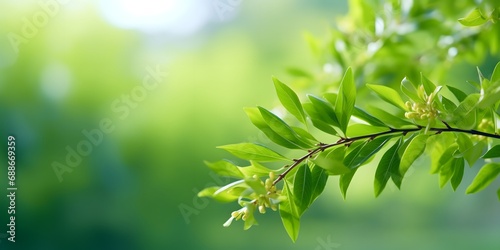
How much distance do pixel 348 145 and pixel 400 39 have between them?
337mm

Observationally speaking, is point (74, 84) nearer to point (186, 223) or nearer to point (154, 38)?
point (154, 38)

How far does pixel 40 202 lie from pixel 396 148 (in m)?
1.81

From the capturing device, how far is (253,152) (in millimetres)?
362

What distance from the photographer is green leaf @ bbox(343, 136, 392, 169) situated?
0.34 metres

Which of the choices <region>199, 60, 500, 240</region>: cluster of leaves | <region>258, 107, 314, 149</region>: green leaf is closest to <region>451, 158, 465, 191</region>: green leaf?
<region>199, 60, 500, 240</region>: cluster of leaves

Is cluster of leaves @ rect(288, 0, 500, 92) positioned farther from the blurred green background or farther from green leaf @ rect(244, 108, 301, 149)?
the blurred green background

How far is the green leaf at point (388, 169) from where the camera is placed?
1.11 feet

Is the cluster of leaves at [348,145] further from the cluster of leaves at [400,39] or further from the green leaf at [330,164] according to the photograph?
the cluster of leaves at [400,39]

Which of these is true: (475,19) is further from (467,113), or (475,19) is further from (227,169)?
(227,169)

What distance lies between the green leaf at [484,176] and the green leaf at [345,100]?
0.12 m

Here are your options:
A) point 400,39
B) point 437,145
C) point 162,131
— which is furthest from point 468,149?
point 162,131

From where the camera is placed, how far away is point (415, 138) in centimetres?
32

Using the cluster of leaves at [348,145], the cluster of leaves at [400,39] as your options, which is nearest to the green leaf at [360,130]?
the cluster of leaves at [348,145]

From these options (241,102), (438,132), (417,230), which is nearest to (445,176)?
(438,132)
